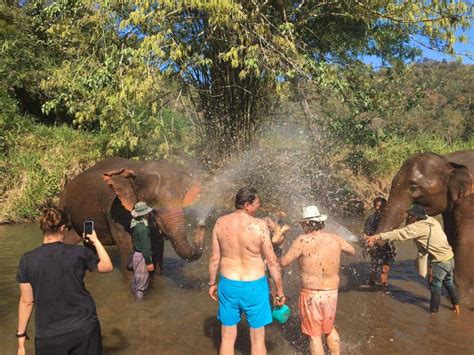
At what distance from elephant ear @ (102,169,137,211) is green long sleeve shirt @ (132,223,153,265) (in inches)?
15.7

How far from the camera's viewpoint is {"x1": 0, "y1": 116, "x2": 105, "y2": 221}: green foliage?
12.7 metres

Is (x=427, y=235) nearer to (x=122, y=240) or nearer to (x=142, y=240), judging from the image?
(x=142, y=240)

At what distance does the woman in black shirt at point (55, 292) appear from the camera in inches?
127

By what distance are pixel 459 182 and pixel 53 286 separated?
17.5 ft

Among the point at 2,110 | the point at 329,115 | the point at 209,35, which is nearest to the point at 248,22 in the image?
the point at 209,35

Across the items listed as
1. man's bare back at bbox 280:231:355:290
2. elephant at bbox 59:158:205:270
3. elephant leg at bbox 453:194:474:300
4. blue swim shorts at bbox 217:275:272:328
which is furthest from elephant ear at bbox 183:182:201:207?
elephant leg at bbox 453:194:474:300

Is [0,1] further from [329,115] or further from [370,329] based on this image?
[370,329]

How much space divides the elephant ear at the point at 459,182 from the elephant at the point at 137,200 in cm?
347

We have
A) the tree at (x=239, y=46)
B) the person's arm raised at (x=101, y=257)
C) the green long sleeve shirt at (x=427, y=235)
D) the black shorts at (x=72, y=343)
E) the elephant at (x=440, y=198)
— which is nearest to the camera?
the black shorts at (x=72, y=343)

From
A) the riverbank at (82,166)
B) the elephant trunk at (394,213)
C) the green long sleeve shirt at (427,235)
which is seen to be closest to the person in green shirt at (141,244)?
the green long sleeve shirt at (427,235)

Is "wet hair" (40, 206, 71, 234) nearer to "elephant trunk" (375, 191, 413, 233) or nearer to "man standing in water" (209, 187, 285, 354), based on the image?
"man standing in water" (209, 187, 285, 354)

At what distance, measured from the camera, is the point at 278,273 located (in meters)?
4.33

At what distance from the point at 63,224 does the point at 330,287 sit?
95.1 inches

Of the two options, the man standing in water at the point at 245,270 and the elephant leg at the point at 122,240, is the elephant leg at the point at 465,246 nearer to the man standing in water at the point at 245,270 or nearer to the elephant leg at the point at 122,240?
the man standing in water at the point at 245,270
